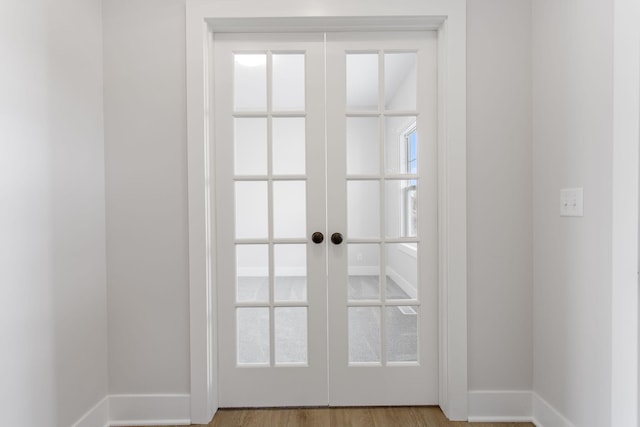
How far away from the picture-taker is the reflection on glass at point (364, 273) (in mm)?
2014

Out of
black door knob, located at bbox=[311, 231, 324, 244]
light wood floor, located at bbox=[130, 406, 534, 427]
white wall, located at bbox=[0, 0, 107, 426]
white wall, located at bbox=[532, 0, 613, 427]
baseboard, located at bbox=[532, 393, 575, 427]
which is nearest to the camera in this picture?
white wall, located at bbox=[0, 0, 107, 426]

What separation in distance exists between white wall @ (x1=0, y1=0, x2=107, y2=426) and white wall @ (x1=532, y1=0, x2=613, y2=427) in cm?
217

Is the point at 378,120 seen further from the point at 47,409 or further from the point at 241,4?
the point at 47,409

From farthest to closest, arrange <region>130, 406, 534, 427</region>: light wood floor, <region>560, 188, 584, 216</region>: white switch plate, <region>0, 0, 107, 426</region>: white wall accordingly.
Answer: <region>130, 406, 534, 427</region>: light wood floor
<region>560, 188, 584, 216</region>: white switch plate
<region>0, 0, 107, 426</region>: white wall

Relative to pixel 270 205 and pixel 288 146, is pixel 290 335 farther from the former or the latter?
pixel 288 146

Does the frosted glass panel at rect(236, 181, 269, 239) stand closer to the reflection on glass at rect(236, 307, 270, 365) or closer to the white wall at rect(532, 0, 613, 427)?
the reflection on glass at rect(236, 307, 270, 365)

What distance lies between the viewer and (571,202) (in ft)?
5.32

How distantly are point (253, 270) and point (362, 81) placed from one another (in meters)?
1.15

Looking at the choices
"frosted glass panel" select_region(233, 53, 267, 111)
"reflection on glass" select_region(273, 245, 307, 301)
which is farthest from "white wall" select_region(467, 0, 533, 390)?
"frosted glass panel" select_region(233, 53, 267, 111)

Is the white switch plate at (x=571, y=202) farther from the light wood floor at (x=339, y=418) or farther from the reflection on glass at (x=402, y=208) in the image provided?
the light wood floor at (x=339, y=418)

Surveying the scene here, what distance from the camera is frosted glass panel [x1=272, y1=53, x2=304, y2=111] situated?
199 centimetres

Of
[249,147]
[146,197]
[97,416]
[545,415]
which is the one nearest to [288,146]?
[249,147]

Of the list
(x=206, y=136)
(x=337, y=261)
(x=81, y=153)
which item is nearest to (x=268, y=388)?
(x=337, y=261)

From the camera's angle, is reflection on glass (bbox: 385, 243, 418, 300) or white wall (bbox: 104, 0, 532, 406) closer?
white wall (bbox: 104, 0, 532, 406)
